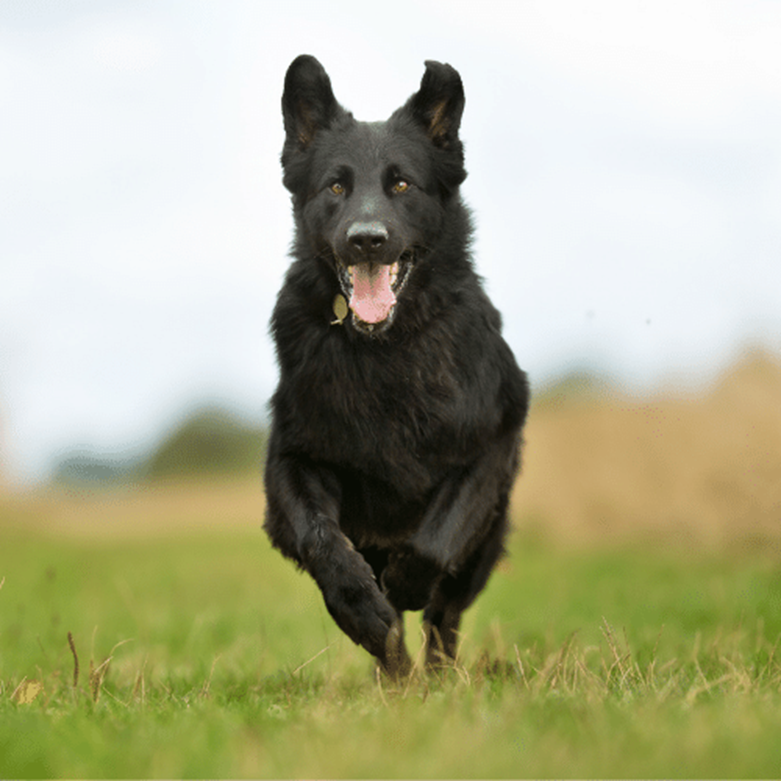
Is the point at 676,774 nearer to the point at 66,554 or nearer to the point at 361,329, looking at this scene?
the point at 361,329

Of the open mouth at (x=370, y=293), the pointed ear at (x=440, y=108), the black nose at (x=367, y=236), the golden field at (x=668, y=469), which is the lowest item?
the golden field at (x=668, y=469)

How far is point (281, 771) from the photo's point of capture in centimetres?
262

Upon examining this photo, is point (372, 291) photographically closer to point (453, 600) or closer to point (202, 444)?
point (453, 600)

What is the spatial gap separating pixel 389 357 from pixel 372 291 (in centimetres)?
36

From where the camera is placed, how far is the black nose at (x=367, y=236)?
13.6ft

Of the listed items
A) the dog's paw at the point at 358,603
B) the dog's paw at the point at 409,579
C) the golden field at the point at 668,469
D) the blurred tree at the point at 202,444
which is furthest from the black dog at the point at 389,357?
the blurred tree at the point at 202,444

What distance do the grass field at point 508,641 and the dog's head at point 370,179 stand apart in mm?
1658

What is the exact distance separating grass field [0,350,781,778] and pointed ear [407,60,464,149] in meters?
2.42

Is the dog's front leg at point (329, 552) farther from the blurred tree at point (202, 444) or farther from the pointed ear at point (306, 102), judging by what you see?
the blurred tree at point (202, 444)

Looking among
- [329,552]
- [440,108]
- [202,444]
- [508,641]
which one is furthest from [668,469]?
[202,444]

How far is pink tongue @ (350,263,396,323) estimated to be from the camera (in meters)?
4.38

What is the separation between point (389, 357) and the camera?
15.1 feet

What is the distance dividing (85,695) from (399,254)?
2.22m

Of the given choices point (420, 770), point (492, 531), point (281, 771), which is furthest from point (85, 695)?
point (492, 531)
